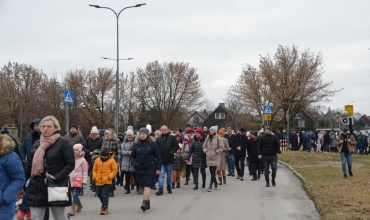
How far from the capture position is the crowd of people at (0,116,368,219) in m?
6.48

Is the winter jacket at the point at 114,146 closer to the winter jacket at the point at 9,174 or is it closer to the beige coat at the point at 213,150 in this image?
the beige coat at the point at 213,150

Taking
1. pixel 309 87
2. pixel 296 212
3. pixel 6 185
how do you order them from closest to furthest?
pixel 6 185
pixel 296 212
pixel 309 87

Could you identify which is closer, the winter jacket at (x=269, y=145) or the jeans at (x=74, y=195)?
the jeans at (x=74, y=195)

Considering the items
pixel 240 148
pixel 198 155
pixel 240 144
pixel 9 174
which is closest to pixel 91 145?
pixel 198 155

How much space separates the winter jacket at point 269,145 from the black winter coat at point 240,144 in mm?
2844

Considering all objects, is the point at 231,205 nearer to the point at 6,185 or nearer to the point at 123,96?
the point at 6,185

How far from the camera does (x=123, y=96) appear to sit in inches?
2459

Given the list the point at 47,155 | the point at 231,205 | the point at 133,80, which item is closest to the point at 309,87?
the point at 133,80

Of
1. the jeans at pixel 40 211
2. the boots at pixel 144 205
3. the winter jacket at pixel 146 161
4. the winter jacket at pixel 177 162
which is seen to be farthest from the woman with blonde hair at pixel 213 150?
the jeans at pixel 40 211

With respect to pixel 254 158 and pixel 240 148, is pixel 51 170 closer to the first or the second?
pixel 254 158

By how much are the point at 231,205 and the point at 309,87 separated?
35025 mm

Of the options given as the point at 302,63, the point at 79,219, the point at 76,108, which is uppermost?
the point at 302,63

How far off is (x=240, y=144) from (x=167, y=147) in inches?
206

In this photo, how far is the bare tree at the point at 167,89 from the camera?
206ft
